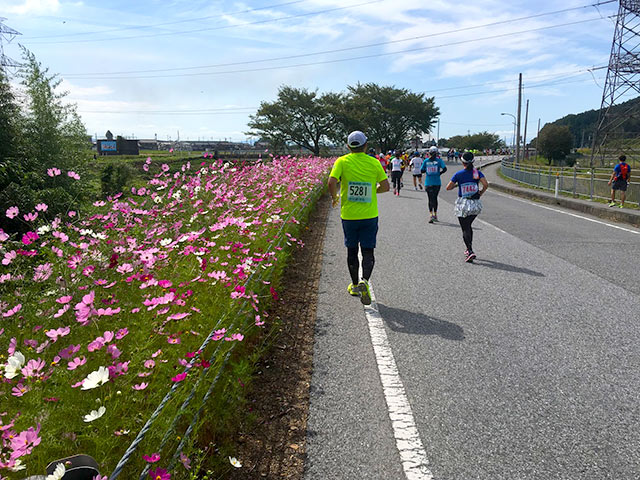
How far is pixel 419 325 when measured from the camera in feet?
16.6

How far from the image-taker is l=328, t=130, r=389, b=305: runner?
5762 mm

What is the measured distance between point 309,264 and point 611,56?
41963mm

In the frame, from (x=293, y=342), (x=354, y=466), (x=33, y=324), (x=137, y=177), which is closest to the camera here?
(x=354, y=466)

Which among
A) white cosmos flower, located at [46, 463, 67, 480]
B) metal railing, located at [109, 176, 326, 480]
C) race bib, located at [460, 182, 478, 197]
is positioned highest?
race bib, located at [460, 182, 478, 197]

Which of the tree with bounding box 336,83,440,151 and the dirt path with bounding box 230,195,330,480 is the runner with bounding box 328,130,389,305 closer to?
the dirt path with bounding box 230,195,330,480

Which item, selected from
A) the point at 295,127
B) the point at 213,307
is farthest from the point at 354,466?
the point at 295,127

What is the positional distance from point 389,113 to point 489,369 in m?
76.3

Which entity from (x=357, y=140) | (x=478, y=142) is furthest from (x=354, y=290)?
(x=478, y=142)

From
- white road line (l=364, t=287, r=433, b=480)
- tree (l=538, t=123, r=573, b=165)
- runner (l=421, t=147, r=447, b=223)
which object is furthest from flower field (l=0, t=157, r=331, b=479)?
tree (l=538, t=123, r=573, b=165)

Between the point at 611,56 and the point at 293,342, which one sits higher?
the point at 611,56

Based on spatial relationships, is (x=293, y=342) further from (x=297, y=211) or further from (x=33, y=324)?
(x=297, y=211)

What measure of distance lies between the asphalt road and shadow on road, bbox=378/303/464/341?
20 millimetres

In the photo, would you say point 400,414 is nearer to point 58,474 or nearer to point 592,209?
point 58,474

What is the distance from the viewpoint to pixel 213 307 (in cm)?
391
